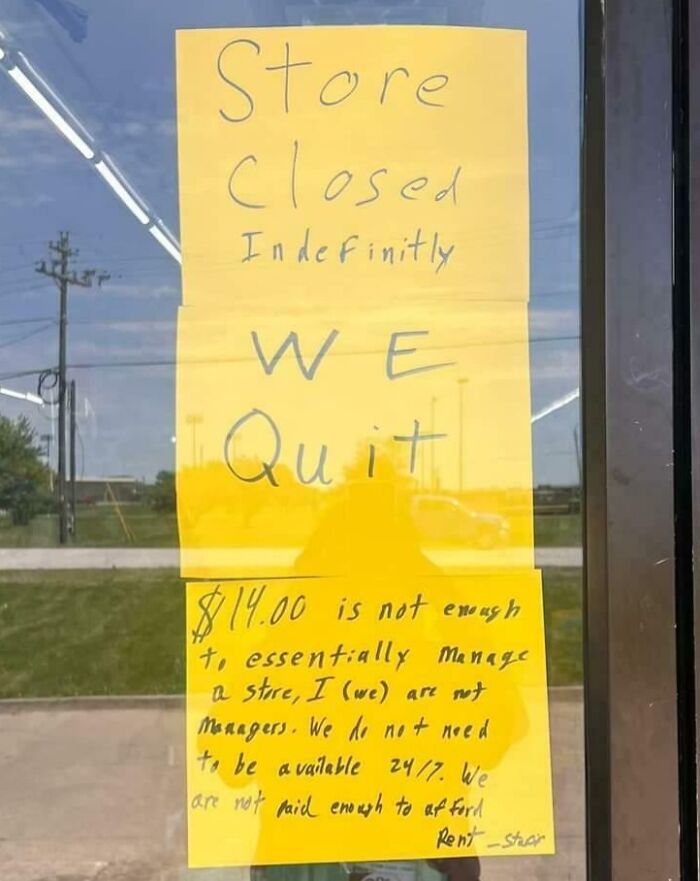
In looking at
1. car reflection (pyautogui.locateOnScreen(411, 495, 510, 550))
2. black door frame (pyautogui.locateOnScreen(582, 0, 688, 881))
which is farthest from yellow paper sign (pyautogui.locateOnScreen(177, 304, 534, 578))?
black door frame (pyautogui.locateOnScreen(582, 0, 688, 881))

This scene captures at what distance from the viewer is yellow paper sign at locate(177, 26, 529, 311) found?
1068mm

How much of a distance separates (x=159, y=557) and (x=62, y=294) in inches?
13.2

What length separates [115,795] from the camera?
1.08 metres

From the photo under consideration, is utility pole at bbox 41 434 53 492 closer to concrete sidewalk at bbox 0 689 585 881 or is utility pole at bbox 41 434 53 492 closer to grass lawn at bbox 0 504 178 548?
grass lawn at bbox 0 504 178 548

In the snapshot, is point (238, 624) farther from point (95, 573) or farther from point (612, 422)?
point (612, 422)

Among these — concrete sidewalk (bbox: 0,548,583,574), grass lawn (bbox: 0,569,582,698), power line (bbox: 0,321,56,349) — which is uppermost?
power line (bbox: 0,321,56,349)

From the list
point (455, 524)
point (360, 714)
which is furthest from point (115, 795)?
point (455, 524)

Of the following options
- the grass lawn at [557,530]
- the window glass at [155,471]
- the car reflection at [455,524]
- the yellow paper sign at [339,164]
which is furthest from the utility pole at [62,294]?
the grass lawn at [557,530]

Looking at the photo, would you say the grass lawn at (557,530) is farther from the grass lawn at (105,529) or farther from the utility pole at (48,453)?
the utility pole at (48,453)

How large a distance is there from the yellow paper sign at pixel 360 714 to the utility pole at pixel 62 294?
184 millimetres

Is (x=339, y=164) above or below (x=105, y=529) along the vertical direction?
above

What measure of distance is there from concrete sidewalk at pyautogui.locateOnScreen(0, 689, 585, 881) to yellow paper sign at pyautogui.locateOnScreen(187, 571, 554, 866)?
0.09ft

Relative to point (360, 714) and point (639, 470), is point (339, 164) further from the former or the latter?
point (360, 714)

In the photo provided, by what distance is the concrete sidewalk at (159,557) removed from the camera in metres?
1.06
